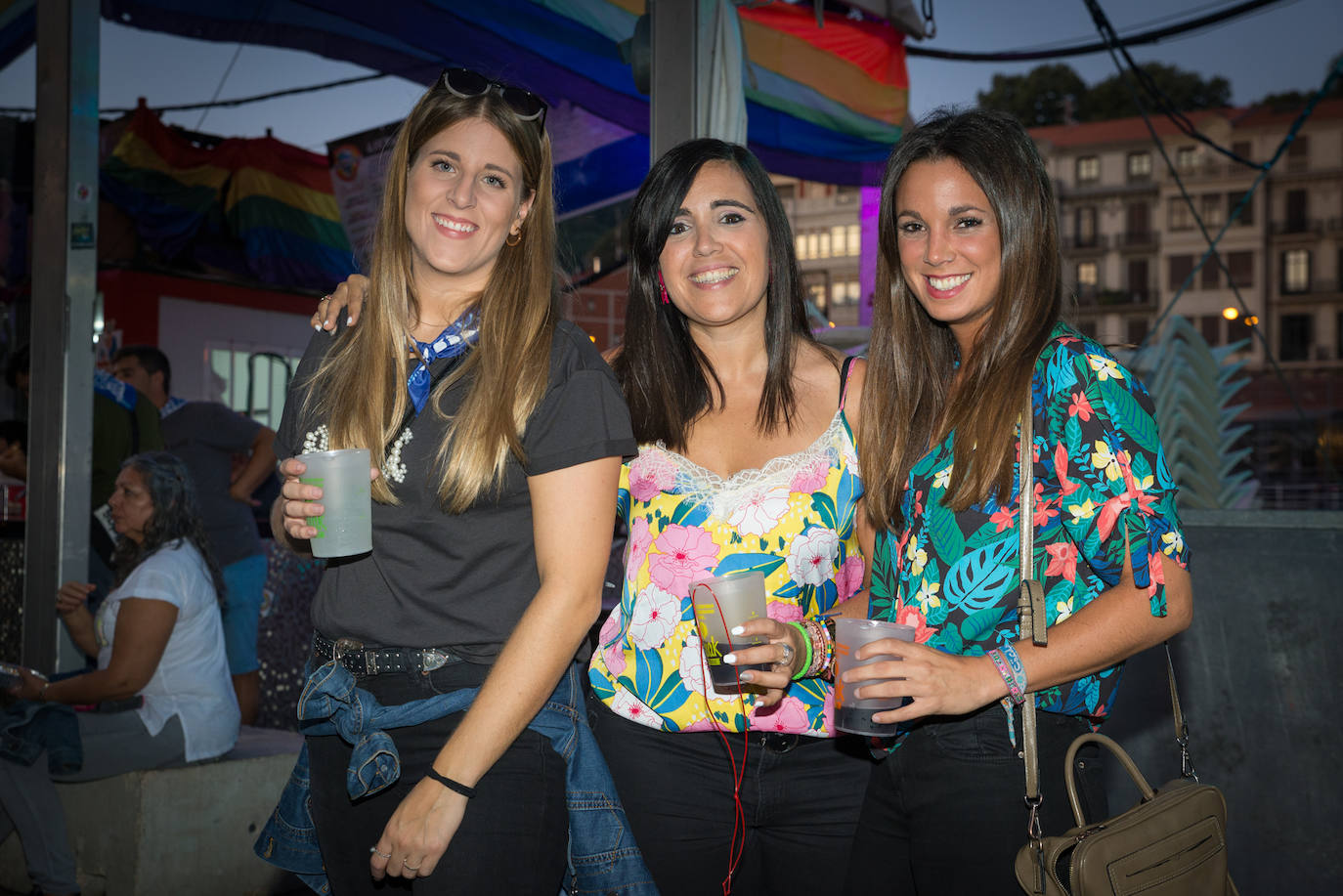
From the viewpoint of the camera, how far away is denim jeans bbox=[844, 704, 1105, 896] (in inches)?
64.2

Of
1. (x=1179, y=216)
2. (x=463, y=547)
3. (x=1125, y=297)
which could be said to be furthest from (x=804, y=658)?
(x=1179, y=216)

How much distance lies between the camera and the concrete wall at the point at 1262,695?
129 inches

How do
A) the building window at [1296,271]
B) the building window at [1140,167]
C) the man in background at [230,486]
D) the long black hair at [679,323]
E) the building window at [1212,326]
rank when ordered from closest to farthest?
the long black hair at [679,323]
the man in background at [230,486]
the building window at [1212,326]
the building window at [1296,271]
the building window at [1140,167]

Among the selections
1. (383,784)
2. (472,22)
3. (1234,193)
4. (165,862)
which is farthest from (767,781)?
(1234,193)

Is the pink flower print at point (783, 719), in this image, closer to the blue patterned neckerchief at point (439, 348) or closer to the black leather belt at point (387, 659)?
the black leather belt at point (387, 659)

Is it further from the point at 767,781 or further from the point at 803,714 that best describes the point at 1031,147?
the point at 767,781

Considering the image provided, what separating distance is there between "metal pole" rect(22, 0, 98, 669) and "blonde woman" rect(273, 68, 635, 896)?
3.88 metres

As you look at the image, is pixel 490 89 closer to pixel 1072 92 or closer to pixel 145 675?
pixel 145 675

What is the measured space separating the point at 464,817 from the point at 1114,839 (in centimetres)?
92

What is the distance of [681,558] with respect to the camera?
2.08m

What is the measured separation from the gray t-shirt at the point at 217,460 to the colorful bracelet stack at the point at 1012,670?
16.1 feet

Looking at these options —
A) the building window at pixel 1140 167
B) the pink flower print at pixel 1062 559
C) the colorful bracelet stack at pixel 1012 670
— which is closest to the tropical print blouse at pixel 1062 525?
the pink flower print at pixel 1062 559

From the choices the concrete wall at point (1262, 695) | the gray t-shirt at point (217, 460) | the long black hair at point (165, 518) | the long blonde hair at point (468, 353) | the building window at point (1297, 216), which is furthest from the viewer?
the building window at point (1297, 216)

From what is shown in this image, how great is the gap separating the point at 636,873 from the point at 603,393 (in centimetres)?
77
